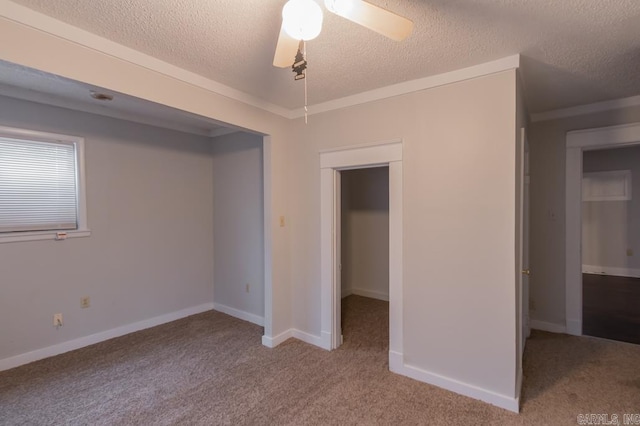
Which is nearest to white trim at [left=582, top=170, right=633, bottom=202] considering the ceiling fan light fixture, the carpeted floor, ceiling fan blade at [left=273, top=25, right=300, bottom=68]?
the carpeted floor

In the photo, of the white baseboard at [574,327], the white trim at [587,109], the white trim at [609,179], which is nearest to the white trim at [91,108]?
the white trim at [587,109]

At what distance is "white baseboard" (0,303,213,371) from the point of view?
2791 mm

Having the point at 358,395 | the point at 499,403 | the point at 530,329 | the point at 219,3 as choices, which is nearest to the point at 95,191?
the point at 219,3

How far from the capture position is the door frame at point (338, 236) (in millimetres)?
2693

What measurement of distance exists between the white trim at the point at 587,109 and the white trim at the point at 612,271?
15.8ft

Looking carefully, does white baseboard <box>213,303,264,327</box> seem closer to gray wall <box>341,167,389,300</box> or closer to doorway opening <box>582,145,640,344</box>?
gray wall <box>341,167,389,300</box>

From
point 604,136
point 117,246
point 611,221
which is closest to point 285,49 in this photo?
point 117,246

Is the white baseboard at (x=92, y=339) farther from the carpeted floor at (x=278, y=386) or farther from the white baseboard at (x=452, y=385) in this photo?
the white baseboard at (x=452, y=385)

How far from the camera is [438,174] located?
247 centimetres

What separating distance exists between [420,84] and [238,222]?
275 cm

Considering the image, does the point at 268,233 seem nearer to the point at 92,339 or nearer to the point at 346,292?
the point at 92,339

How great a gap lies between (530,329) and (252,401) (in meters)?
3.27

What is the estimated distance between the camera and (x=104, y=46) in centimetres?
193

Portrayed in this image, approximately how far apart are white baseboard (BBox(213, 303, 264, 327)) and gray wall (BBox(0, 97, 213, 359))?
236mm
